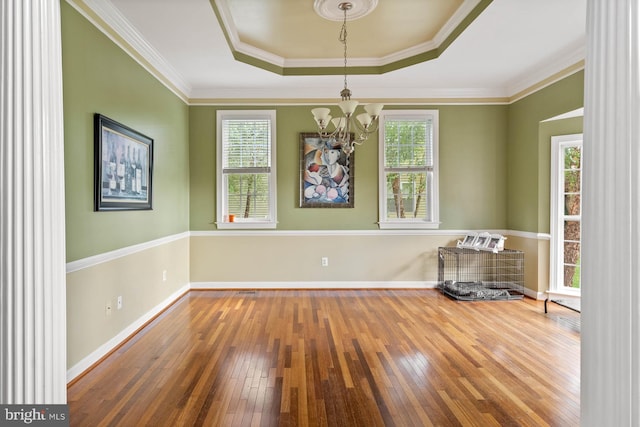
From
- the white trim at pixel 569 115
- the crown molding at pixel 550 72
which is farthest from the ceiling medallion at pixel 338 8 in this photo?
the white trim at pixel 569 115

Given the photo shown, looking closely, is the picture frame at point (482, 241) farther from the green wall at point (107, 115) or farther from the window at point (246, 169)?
the green wall at point (107, 115)

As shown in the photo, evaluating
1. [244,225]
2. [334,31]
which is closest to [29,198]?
[334,31]

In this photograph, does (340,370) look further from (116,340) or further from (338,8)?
(338,8)

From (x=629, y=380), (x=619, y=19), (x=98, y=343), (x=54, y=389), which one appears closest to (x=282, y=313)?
(x=98, y=343)

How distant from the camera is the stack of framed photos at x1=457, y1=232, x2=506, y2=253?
4.68 m

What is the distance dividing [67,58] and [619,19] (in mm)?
3019

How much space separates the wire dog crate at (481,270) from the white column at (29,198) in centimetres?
446

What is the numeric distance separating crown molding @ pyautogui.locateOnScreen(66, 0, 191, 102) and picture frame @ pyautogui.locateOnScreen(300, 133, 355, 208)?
184 cm

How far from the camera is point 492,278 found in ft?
16.8

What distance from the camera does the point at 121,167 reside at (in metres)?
3.15

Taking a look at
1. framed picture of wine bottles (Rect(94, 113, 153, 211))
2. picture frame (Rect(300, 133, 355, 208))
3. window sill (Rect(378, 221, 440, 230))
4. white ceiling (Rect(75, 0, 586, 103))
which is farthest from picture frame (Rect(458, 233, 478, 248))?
framed picture of wine bottles (Rect(94, 113, 153, 211))

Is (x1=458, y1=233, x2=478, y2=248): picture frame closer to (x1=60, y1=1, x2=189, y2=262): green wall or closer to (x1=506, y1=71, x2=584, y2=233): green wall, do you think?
(x1=506, y1=71, x2=584, y2=233): green wall

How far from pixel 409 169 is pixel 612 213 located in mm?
4037

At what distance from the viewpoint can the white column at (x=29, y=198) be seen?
1.20m
